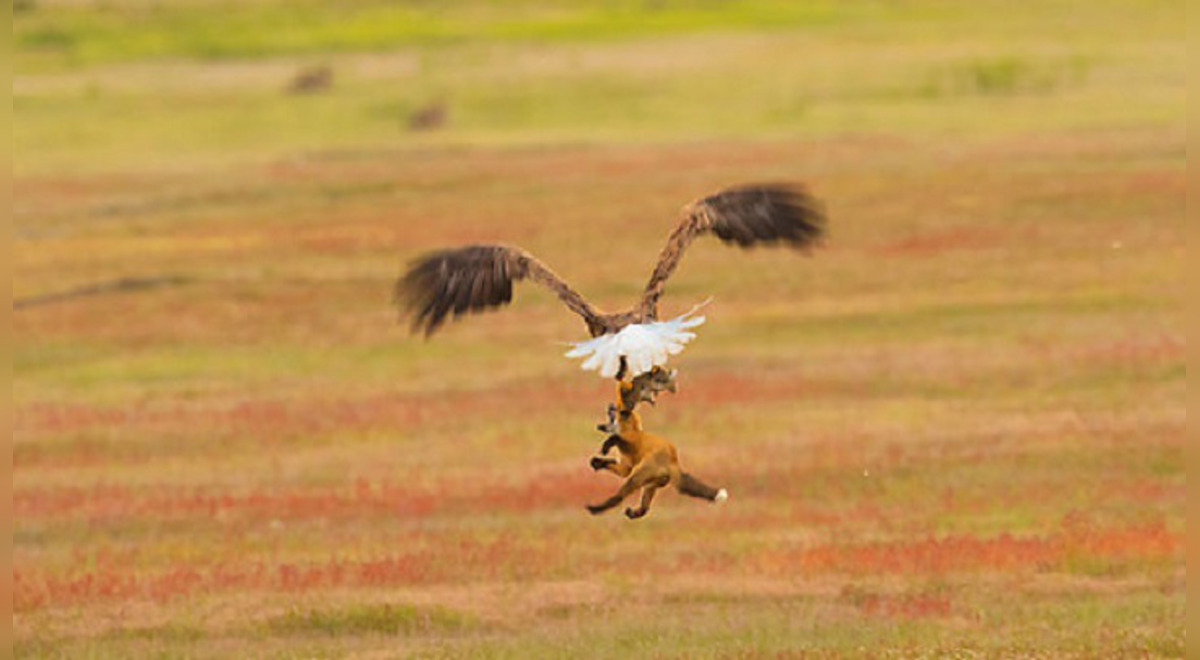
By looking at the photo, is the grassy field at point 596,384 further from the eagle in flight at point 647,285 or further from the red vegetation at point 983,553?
the eagle in flight at point 647,285

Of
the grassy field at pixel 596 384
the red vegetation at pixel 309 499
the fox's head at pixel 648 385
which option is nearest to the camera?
the fox's head at pixel 648 385

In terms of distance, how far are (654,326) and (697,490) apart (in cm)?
129

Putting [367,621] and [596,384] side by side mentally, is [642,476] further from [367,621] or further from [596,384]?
[596,384]

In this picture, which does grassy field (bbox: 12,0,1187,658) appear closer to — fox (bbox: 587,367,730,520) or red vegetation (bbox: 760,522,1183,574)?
red vegetation (bbox: 760,522,1183,574)

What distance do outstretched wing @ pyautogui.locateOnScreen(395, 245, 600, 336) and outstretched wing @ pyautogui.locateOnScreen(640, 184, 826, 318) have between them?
1015 mm

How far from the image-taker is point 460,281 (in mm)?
15398

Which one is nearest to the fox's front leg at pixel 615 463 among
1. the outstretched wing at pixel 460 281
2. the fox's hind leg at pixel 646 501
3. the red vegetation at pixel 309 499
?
the fox's hind leg at pixel 646 501

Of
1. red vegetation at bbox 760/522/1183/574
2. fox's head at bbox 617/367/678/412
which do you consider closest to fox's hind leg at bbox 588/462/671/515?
fox's head at bbox 617/367/678/412

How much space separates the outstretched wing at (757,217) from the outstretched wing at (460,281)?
101 cm

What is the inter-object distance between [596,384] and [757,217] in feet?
69.1

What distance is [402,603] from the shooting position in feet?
74.5

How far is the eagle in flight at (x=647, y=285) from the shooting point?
45.5ft

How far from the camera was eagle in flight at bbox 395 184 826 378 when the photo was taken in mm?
13859

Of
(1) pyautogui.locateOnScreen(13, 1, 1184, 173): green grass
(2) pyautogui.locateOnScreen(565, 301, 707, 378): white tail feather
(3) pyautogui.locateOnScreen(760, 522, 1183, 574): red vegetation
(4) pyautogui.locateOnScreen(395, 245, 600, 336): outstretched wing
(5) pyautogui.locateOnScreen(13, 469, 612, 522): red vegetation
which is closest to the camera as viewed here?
(2) pyautogui.locateOnScreen(565, 301, 707, 378): white tail feather
